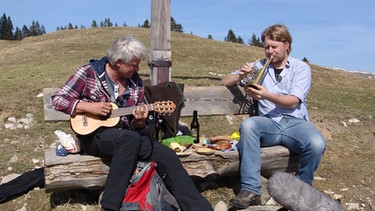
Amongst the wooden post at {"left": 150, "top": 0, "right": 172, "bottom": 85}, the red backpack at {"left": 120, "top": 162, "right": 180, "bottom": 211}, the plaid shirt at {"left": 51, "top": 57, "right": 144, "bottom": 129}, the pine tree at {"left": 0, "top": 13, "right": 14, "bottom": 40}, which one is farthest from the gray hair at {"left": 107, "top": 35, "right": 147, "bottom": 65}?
the pine tree at {"left": 0, "top": 13, "right": 14, "bottom": 40}

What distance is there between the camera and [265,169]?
4863 millimetres

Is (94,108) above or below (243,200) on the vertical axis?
above

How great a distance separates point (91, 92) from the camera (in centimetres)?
428

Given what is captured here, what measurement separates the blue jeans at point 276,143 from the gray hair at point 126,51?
142 cm

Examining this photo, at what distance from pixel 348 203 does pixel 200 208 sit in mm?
2282

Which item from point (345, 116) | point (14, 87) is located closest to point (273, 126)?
point (345, 116)

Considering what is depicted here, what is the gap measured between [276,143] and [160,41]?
1.94 meters

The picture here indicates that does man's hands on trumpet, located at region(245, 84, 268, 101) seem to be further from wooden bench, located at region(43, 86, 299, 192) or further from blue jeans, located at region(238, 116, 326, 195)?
wooden bench, located at region(43, 86, 299, 192)

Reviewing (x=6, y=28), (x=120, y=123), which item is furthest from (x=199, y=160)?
(x=6, y=28)

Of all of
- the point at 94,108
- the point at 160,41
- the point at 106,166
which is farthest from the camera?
the point at 160,41

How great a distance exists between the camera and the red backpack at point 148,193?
3.92 m

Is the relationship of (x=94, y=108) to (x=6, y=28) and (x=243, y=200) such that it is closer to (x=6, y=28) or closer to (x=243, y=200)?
(x=243, y=200)

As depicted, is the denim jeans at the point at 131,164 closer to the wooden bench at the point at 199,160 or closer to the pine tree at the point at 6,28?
the wooden bench at the point at 199,160

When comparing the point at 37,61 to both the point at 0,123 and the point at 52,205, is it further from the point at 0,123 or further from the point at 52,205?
the point at 52,205
